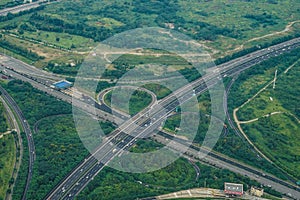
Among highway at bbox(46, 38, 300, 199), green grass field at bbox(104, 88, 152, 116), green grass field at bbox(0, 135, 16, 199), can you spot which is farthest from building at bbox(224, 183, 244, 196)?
green grass field at bbox(0, 135, 16, 199)

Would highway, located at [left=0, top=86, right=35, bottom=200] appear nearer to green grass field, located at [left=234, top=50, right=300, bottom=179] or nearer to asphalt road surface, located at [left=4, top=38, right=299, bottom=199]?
asphalt road surface, located at [left=4, top=38, right=299, bottom=199]

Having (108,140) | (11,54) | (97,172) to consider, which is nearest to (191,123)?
(108,140)

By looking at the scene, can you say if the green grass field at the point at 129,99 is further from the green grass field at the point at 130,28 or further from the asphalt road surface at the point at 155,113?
the green grass field at the point at 130,28

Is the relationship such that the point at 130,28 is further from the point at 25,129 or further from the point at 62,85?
the point at 25,129

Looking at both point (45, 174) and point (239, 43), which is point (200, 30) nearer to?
point (239, 43)

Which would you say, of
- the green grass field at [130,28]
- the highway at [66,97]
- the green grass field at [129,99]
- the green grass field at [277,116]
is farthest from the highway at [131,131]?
the green grass field at [277,116]

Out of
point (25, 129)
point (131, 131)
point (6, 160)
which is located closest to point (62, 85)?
point (25, 129)
